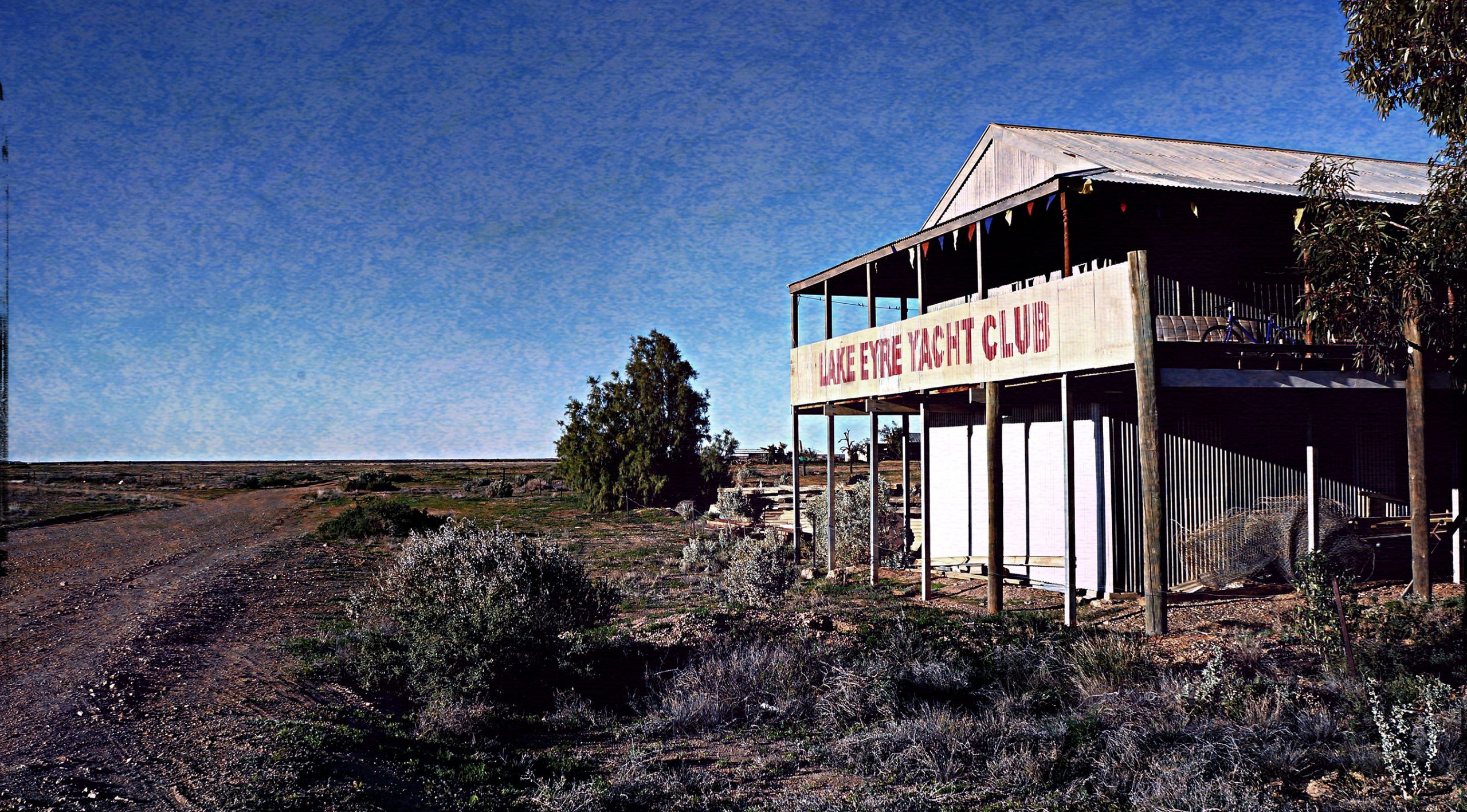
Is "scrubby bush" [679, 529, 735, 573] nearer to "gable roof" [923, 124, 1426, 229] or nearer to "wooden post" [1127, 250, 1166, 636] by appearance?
"gable roof" [923, 124, 1426, 229]

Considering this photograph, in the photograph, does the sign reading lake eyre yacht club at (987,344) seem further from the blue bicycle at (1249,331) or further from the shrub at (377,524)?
the shrub at (377,524)

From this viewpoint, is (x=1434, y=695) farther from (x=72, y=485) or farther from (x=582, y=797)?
(x=72, y=485)

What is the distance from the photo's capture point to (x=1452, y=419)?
45.8ft

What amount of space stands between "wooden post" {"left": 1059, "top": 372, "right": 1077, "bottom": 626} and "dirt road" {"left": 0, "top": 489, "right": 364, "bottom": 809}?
8677mm

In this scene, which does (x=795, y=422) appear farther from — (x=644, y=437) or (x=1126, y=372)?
(x=644, y=437)

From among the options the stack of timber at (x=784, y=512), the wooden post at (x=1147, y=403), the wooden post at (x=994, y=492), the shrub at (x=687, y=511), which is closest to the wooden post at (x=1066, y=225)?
the wooden post at (x=1147, y=403)

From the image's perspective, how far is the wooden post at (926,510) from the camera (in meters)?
13.4

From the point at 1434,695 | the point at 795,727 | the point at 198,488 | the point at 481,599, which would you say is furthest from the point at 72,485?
the point at 1434,695

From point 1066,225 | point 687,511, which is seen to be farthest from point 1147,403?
point 687,511

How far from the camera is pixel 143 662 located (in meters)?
8.65

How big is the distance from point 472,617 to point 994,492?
278 inches

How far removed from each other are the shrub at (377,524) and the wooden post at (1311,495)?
64.0ft

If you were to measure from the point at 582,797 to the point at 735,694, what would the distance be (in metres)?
2.73

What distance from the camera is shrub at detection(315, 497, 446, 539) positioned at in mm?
23484
